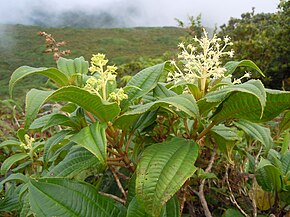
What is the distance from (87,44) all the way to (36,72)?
97.7 ft

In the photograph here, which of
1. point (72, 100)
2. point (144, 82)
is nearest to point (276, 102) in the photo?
point (144, 82)

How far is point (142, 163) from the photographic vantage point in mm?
990

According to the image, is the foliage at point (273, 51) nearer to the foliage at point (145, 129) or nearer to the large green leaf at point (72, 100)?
the foliage at point (145, 129)

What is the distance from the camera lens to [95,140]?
0.97 m

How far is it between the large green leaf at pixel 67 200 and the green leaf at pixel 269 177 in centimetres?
55

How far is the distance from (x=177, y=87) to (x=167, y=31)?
1427 inches

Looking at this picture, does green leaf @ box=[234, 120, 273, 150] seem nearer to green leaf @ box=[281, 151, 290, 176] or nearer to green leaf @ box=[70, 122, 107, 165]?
green leaf @ box=[281, 151, 290, 176]

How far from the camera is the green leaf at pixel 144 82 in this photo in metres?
1.18

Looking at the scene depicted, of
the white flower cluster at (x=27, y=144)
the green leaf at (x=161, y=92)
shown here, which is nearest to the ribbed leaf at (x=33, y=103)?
the green leaf at (x=161, y=92)

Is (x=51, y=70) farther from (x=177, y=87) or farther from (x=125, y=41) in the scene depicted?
(x=125, y=41)

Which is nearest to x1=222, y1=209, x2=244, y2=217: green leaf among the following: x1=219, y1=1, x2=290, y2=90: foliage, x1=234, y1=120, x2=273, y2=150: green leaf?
x1=234, y1=120, x2=273, y2=150: green leaf

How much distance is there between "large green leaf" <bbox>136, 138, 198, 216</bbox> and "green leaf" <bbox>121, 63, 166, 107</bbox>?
0.20 metres

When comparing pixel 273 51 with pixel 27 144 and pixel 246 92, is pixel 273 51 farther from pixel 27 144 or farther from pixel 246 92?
pixel 246 92

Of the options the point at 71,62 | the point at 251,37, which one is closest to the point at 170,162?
the point at 71,62
